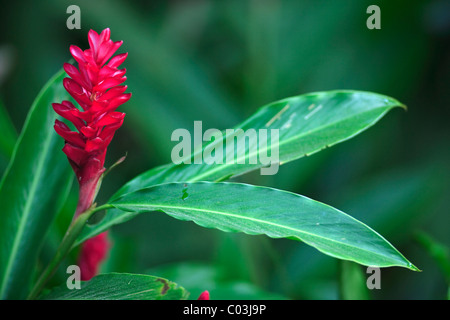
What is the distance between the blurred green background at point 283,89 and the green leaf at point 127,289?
0.52 m

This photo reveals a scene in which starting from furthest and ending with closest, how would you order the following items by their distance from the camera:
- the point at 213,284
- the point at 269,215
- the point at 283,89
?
the point at 283,89 → the point at 213,284 → the point at 269,215

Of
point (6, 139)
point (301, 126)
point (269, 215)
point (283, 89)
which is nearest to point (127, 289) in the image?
point (269, 215)

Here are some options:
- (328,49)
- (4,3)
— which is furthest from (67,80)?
(4,3)

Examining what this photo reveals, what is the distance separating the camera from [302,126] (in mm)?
569

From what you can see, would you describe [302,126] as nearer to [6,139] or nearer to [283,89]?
[6,139]

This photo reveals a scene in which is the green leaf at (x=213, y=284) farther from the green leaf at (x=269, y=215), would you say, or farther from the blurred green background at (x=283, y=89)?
the green leaf at (x=269, y=215)

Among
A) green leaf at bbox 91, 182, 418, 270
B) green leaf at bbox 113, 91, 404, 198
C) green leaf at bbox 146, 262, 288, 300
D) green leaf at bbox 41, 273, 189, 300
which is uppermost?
green leaf at bbox 113, 91, 404, 198

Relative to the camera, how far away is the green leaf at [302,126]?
537 millimetres

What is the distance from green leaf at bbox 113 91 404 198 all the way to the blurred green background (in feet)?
1.55

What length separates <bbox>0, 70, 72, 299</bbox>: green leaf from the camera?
57cm

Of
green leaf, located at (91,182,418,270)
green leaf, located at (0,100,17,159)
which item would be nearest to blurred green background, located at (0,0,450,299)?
green leaf, located at (0,100,17,159)

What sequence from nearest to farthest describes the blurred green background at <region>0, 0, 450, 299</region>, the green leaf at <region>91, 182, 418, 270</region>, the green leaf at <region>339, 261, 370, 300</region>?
the green leaf at <region>91, 182, 418, 270</region> < the green leaf at <region>339, 261, 370, 300</region> < the blurred green background at <region>0, 0, 450, 299</region>

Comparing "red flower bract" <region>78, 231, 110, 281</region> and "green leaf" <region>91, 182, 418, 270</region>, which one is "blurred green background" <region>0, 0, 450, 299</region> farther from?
"green leaf" <region>91, 182, 418, 270</region>

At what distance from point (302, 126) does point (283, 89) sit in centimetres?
87
